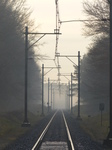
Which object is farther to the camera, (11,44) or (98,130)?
(11,44)

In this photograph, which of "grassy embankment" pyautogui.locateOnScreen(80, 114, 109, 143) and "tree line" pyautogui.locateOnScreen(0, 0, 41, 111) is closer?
"grassy embankment" pyautogui.locateOnScreen(80, 114, 109, 143)

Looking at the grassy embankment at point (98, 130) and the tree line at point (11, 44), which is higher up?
the tree line at point (11, 44)

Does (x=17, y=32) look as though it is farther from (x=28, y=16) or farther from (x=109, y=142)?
(x=109, y=142)

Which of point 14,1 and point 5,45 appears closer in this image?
point 5,45

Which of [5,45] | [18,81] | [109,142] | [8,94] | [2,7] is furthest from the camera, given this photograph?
[18,81]

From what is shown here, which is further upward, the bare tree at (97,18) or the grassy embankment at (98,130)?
the bare tree at (97,18)

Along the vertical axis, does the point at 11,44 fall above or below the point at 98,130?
above

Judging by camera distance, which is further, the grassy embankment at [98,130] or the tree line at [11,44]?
the tree line at [11,44]

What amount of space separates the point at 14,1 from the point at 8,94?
1348cm

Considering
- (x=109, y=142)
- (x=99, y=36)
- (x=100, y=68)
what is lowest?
(x=109, y=142)

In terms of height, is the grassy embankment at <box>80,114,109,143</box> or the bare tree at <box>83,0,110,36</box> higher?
the bare tree at <box>83,0,110,36</box>

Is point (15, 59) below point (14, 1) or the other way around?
below

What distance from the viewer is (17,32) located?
59.8m

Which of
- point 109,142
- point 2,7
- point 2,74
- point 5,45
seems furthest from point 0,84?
point 109,142
